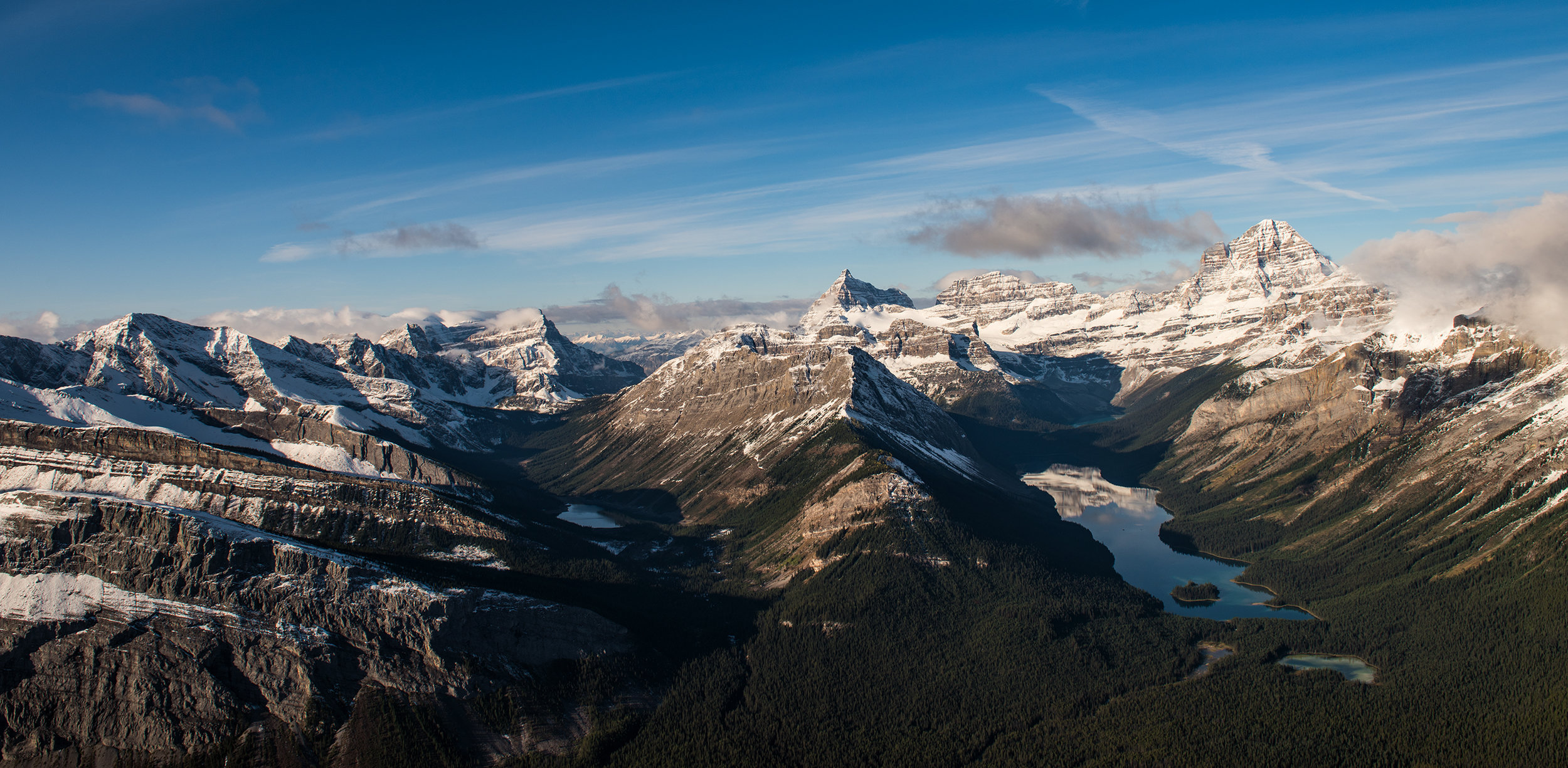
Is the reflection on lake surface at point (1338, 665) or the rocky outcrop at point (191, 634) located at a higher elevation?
the rocky outcrop at point (191, 634)

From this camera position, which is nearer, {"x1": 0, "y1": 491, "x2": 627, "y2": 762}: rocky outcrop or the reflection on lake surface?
{"x1": 0, "y1": 491, "x2": 627, "y2": 762}: rocky outcrop

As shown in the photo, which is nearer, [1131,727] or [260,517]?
[1131,727]

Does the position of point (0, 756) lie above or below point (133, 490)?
below

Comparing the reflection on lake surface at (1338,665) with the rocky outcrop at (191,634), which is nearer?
the rocky outcrop at (191,634)

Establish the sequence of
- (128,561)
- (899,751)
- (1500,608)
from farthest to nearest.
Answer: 1. (1500,608)
2. (899,751)
3. (128,561)

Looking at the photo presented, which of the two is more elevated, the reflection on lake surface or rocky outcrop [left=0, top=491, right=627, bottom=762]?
rocky outcrop [left=0, top=491, right=627, bottom=762]

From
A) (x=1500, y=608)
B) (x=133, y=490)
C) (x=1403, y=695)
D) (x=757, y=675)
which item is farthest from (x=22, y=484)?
(x=1500, y=608)

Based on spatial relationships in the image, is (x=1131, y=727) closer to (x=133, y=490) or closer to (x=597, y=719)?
(x=597, y=719)

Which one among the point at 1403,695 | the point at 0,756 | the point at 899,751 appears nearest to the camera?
the point at 0,756
